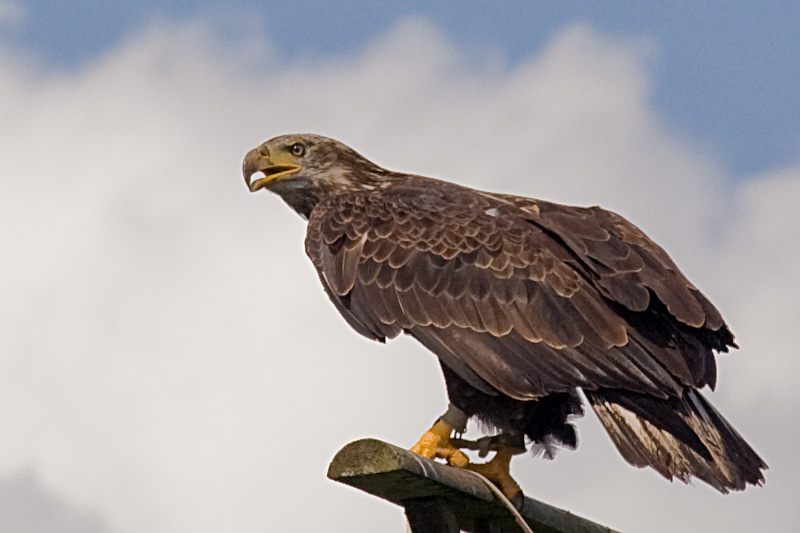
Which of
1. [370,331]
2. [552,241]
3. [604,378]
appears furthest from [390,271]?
[604,378]

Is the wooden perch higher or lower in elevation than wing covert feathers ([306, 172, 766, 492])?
lower

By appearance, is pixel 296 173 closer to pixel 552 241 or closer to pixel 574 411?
pixel 552 241

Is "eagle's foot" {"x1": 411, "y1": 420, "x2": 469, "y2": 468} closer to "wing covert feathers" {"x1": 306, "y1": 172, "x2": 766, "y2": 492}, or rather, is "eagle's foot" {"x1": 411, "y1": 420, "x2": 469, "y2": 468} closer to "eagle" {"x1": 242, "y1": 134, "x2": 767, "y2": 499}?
"eagle" {"x1": 242, "y1": 134, "x2": 767, "y2": 499}

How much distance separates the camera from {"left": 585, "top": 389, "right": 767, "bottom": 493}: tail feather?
18.6 ft

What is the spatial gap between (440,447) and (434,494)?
1.27 m

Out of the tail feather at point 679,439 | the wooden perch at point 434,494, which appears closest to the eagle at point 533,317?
the tail feather at point 679,439

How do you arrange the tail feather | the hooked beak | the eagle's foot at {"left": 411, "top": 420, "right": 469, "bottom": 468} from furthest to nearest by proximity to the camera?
the hooked beak → the eagle's foot at {"left": 411, "top": 420, "right": 469, "bottom": 468} → the tail feather

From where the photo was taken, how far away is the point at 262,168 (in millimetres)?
7680

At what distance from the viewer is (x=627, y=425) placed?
5816 millimetres

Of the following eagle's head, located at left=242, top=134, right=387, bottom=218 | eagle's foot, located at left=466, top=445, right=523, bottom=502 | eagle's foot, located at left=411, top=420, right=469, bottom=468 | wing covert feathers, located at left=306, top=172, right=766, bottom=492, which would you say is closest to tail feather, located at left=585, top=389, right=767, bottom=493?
wing covert feathers, located at left=306, top=172, right=766, bottom=492

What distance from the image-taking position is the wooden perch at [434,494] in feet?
15.3

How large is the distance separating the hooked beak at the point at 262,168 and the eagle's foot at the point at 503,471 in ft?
7.28

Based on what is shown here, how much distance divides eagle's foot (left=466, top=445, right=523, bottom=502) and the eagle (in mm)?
11

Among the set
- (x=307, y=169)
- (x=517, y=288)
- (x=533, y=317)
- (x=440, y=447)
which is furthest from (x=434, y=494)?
(x=307, y=169)
